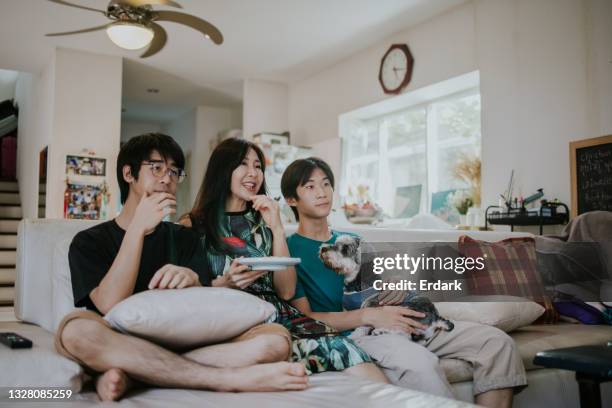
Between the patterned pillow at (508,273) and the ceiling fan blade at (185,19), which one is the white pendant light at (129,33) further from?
the patterned pillow at (508,273)

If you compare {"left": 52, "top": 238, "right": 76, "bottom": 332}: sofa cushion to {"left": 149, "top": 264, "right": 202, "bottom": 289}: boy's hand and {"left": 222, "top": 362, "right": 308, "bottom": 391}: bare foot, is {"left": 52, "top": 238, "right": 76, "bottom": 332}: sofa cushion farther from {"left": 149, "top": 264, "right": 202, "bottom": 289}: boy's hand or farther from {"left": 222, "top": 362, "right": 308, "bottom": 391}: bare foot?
{"left": 222, "top": 362, "right": 308, "bottom": 391}: bare foot

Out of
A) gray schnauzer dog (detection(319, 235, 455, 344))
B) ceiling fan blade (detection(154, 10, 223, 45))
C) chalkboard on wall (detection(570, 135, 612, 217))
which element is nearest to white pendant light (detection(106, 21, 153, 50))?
ceiling fan blade (detection(154, 10, 223, 45))

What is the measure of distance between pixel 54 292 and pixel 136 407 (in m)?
0.71

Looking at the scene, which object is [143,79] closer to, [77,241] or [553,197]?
[553,197]

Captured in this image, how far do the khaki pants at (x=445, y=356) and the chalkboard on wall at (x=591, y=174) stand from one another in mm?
2333

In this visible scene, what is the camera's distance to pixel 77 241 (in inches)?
62.2

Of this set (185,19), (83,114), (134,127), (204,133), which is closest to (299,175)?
(185,19)

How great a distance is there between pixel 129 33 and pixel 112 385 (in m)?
3.26

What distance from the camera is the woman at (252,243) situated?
1558 mm

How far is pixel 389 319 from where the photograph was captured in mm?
1804

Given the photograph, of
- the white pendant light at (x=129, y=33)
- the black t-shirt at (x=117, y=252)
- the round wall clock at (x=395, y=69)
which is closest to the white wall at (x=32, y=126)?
the white pendant light at (x=129, y=33)

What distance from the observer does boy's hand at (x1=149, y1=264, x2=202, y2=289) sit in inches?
56.4

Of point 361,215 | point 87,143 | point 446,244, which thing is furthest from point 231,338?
point 87,143

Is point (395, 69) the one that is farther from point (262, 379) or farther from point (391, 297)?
point (262, 379)
